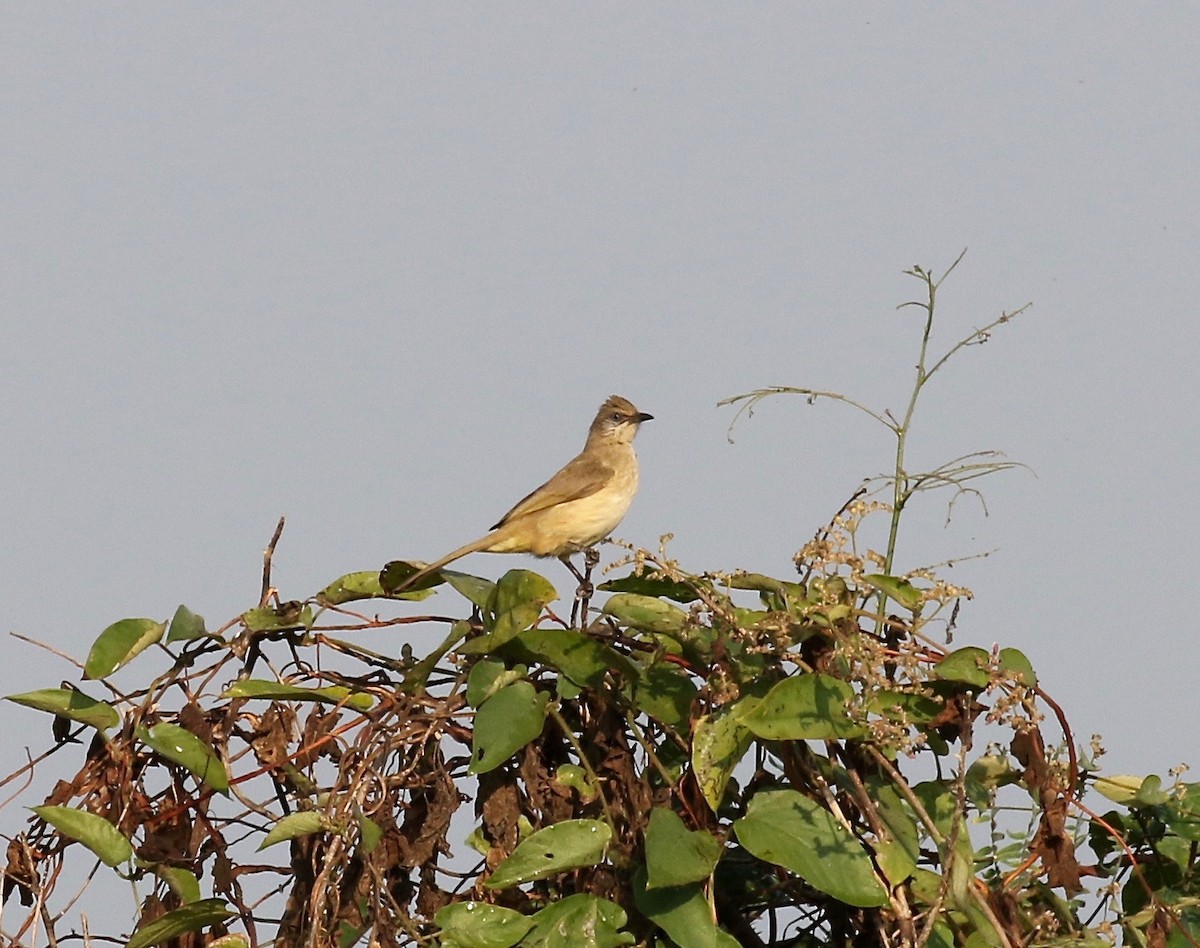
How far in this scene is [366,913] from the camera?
8.80 ft

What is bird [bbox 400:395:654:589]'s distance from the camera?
21.9 ft

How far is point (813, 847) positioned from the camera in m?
2.56

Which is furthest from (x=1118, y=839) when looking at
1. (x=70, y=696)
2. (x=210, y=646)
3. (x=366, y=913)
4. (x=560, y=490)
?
(x=560, y=490)

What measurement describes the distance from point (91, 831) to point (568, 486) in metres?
4.34

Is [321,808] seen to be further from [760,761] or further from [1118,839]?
[1118,839]

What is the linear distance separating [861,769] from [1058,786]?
36 cm

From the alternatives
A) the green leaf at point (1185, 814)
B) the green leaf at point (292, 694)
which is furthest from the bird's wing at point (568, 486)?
the green leaf at point (1185, 814)

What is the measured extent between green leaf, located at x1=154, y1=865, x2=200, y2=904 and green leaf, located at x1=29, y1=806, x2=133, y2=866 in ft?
0.28

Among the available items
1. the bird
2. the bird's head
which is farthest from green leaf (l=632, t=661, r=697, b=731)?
the bird's head

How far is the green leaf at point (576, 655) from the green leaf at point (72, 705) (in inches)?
31.4

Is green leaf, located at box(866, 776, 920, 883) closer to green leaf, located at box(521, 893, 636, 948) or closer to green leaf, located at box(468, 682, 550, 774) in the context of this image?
green leaf, located at box(521, 893, 636, 948)

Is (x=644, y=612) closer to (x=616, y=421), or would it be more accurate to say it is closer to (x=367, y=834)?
(x=367, y=834)

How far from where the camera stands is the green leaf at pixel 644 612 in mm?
2793

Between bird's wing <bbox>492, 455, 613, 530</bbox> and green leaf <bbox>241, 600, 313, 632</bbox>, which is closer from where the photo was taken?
green leaf <bbox>241, 600, 313, 632</bbox>
